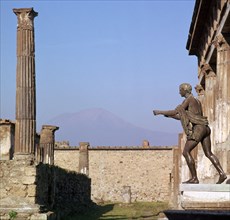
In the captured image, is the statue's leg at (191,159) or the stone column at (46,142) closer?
the statue's leg at (191,159)

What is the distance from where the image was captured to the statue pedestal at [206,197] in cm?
871

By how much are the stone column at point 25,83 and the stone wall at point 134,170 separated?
26853 mm

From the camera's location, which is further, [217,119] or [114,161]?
[114,161]

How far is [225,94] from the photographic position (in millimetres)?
12375

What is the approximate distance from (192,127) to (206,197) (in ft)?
4.71

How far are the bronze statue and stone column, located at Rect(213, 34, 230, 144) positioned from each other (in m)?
2.24

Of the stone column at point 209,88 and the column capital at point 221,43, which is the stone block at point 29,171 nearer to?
the stone column at point 209,88

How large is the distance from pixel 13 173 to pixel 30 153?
3.39 ft

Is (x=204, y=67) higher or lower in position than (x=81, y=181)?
higher

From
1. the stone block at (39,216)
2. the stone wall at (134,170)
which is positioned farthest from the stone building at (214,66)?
the stone wall at (134,170)

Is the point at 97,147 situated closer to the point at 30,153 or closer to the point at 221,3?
the point at 30,153

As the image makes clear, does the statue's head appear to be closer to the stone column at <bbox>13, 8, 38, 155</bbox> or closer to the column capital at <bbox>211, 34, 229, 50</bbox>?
the column capital at <bbox>211, 34, 229, 50</bbox>

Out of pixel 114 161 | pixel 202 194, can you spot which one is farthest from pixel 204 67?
pixel 114 161

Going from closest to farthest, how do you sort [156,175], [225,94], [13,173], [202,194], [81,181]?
[202,194]
[225,94]
[13,173]
[81,181]
[156,175]
